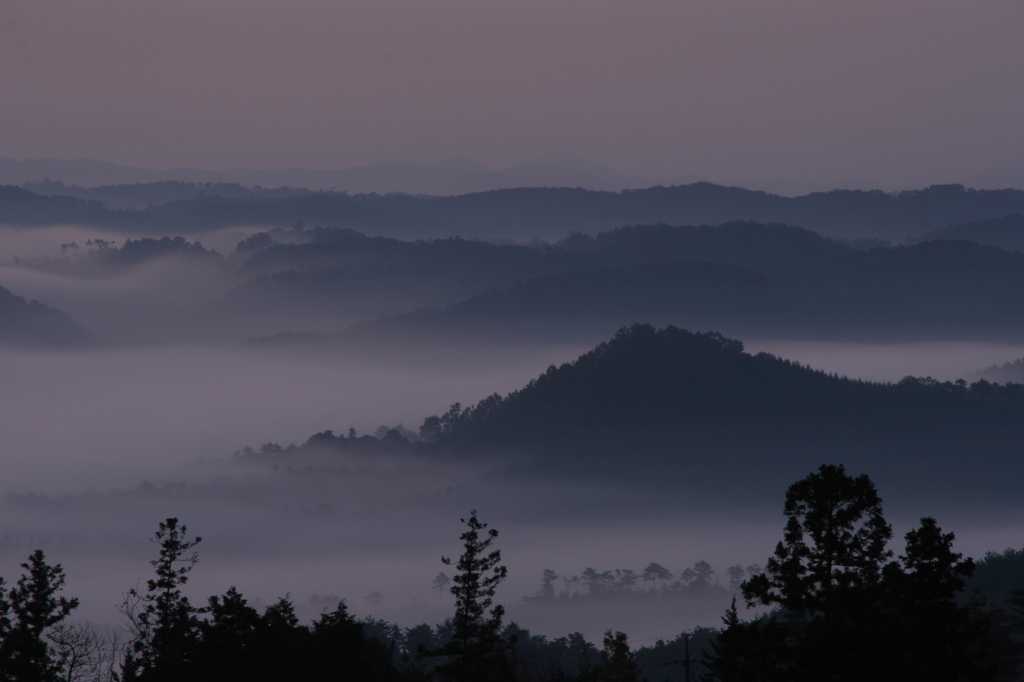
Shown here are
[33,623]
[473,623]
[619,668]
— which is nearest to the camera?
[473,623]

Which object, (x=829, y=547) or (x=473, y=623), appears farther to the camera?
(x=473, y=623)

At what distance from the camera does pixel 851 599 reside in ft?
108

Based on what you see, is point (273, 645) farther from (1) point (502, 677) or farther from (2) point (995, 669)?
(2) point (995, 669)

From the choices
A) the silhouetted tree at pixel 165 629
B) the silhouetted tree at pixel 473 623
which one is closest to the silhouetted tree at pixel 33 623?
the silhouetted tree at pixel 165 629

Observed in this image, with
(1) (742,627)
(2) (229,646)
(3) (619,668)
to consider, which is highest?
(2) (229,646)

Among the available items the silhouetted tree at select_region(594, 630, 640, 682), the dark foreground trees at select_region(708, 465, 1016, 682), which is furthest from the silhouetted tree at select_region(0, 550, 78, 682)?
the dark foreground trees at select_region(708, 465, 1016, 682)

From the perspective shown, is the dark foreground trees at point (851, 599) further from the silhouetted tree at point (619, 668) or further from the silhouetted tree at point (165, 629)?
the silhouetted tree at point (619, 668)

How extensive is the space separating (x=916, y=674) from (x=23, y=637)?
Result: 51.5m

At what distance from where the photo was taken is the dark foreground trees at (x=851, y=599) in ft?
107

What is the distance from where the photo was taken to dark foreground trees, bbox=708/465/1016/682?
3250 cm

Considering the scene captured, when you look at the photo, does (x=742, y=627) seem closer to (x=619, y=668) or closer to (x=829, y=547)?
(x=829, y=547)

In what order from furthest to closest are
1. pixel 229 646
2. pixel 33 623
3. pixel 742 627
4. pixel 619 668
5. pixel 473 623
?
pixel 619 668 → pixel 33 623 → pixel 473 623 → pixel 229 646 → pixel 742 627

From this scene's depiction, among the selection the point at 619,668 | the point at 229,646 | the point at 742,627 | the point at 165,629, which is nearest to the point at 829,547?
the point at 742,627

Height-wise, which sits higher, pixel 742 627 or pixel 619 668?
pixel 619 668
